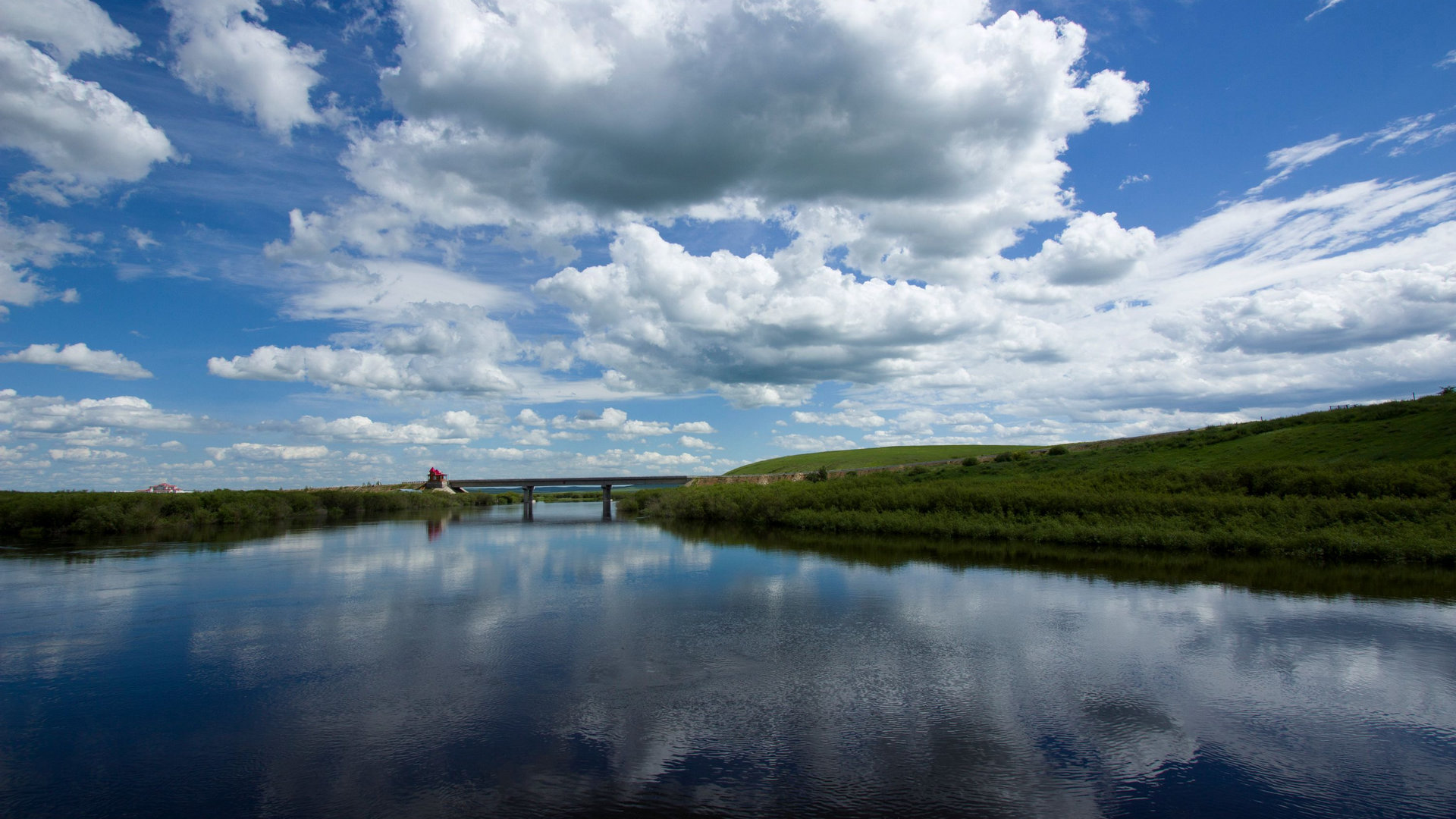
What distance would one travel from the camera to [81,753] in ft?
31.0

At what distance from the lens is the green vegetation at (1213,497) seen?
88.1ft

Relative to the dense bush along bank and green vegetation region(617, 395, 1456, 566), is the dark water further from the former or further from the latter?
green vegetation region(617, 395, 1456, 566)

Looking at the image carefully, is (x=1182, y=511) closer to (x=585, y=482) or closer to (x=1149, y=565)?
(x=1149, y=565)

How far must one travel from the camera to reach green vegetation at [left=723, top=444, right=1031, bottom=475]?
101m

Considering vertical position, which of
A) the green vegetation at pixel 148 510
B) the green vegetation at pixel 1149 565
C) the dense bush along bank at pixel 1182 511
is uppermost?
the green vegetation at pixel 148 510

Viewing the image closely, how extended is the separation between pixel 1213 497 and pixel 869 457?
8099cm

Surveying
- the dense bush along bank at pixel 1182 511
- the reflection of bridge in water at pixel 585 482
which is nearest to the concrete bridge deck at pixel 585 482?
the reflection of bridge in water at pixel 585 482

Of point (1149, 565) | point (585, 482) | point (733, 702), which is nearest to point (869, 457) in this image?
point (585, 482)

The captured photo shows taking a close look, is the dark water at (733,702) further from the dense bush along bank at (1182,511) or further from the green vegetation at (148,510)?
the green vegetation at (148,510)

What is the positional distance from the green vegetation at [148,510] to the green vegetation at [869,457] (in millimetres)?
53317

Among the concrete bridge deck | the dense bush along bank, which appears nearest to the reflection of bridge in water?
the concrete bridge deck

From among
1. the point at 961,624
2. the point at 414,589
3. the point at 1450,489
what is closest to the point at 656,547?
the point at 414,589

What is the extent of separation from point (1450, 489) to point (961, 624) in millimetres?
25289

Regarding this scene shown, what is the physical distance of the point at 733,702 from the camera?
36.5ft
